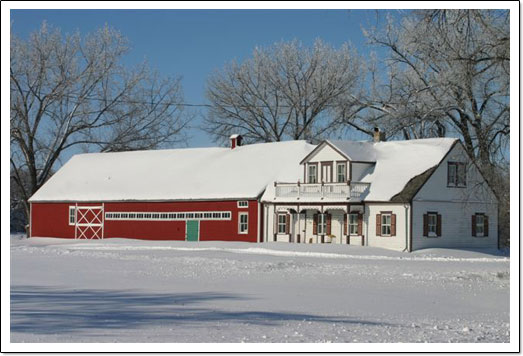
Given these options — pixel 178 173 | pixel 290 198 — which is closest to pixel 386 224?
pixel 290 198

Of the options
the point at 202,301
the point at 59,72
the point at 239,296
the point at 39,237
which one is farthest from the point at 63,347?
the point at 59,72

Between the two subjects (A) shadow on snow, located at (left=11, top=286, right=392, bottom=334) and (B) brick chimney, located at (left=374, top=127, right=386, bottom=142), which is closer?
(A) shadow on snow, located at (left=11, top=286, right=392, bottom=334)

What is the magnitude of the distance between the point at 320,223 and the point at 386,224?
420 centimetres

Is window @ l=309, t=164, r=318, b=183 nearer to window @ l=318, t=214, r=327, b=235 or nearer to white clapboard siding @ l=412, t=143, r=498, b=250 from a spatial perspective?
window @ l=318, t=214, r=327, b=235

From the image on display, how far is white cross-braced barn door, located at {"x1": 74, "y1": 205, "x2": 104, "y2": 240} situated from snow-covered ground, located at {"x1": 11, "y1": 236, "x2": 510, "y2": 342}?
17.6m

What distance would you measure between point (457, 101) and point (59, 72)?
3077 centimetres

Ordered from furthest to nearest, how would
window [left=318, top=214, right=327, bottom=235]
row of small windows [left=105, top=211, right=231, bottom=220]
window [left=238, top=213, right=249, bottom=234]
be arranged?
row of small windows [left=105, top=211, right=231, bottom=220] < window [left=238, top=213, right=249, bottom=234] < window [left=318, top=214, right=327, bottom=235]

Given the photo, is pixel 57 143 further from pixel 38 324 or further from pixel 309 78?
pixel 38 324

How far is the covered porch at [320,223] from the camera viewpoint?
45.5m

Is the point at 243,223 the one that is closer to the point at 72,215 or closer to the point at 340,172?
the point at 340,172

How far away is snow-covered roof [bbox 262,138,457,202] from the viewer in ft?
Answer: 147

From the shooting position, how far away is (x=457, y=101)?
44.3 m

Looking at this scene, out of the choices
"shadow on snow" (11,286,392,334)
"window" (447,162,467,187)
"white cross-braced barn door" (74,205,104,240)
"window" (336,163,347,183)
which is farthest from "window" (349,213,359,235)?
"shadow on snow" (11,286,392,334)

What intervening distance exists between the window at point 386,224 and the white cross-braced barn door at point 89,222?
19465 mm
